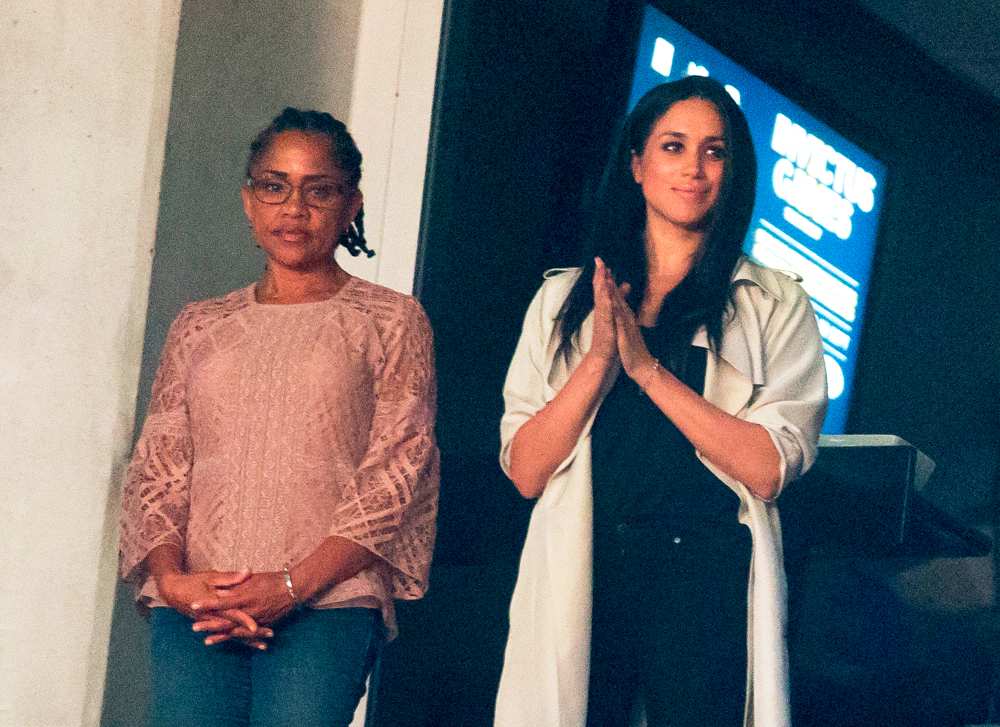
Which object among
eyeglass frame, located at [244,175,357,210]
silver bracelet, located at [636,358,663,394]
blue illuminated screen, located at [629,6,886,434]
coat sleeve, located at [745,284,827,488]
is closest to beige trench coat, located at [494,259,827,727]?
coat sleeve, located at [745,284,827,488]

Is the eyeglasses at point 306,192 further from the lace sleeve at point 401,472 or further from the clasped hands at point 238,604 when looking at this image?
the clasped hands at point 238,604

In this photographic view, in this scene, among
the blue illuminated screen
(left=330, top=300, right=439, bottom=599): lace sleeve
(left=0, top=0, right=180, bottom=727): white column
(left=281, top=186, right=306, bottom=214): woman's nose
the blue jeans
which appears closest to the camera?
the blue jeans

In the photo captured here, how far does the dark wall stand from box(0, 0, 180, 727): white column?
0.65m

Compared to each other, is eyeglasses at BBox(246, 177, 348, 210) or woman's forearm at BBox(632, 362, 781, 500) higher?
eyeglasses at BBox(246, 177, 348, 210)

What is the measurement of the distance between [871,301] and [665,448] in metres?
2.43

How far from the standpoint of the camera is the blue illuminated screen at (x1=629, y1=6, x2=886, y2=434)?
348 centimetres

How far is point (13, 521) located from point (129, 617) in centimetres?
26

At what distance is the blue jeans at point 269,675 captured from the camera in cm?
197

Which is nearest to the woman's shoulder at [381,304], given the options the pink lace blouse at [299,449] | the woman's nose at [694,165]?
the pink lace blouse at [299,449]

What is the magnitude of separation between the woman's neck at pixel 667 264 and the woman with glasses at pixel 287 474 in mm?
329

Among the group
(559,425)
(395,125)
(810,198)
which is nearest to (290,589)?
(559,425)

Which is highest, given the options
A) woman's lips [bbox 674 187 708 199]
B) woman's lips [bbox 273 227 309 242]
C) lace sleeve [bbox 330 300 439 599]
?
woman's lips [bbox 674 187 708 199]

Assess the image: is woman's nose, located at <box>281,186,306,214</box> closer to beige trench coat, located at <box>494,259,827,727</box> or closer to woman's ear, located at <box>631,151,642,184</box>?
beige trench coat, located at <box>494,259,827,727</box>

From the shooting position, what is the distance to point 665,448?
210 centimetres
